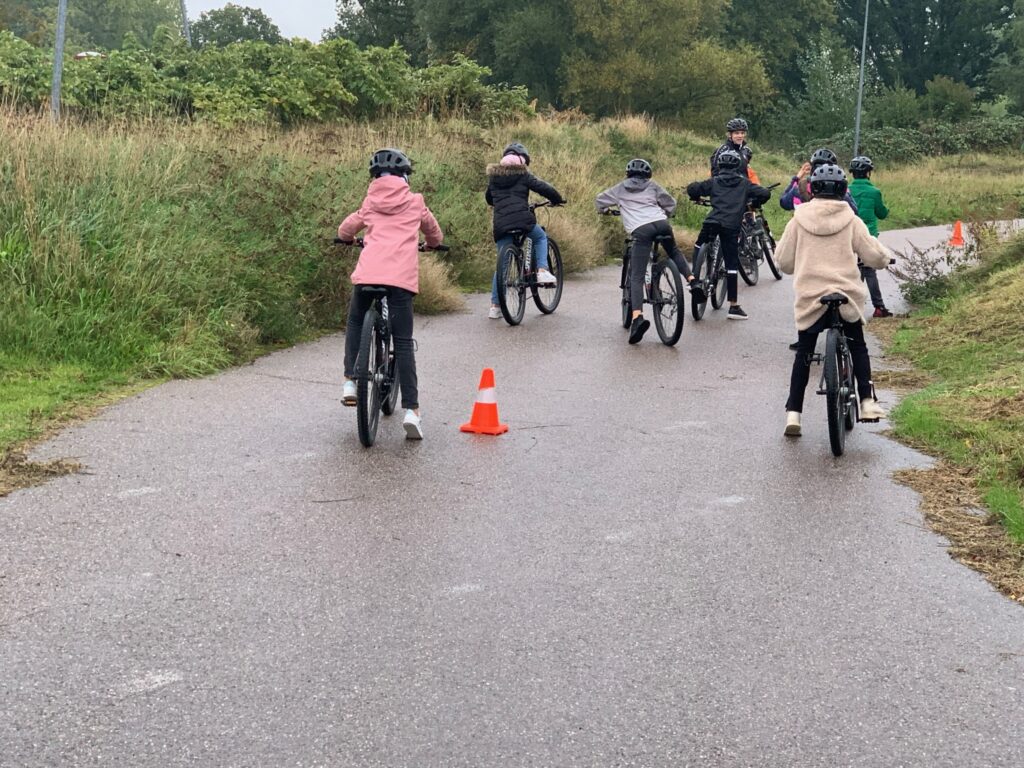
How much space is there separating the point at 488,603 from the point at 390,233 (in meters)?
3.78

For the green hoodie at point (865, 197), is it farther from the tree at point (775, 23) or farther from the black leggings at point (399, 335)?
the tree at point (775, 23)

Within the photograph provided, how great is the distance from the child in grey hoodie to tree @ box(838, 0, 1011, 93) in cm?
6875

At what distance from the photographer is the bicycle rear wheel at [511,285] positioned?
552 inches

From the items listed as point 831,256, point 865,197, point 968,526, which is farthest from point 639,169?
point 968,526

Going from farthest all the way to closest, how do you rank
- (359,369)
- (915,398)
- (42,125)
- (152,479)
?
(42,125) → (915,398) → (359,369) → (152,479)

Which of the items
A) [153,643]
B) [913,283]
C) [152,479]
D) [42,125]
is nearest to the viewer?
[153,643]

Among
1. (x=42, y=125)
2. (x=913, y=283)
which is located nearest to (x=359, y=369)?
(x=42, y=125)

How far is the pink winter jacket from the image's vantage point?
8.47m

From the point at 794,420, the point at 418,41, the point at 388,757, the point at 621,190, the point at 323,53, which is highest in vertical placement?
the point at 418,41

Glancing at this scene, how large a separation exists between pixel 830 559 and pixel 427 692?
2.41m

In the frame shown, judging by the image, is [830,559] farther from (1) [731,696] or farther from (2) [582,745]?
(2) [582,745]

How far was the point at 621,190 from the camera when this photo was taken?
13.2 m

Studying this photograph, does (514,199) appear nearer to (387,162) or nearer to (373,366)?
(387,162)

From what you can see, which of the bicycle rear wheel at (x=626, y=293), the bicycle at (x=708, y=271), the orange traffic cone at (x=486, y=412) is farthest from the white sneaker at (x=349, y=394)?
the bicycle at (x=708, y=271)
